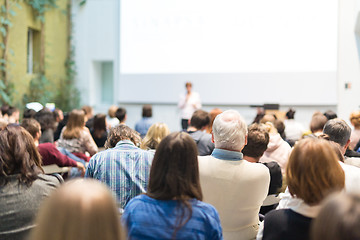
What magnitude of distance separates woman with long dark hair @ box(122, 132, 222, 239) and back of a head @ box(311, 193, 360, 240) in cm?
65

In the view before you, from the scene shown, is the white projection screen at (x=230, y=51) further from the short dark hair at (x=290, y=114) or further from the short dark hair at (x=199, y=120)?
the short dark hair at (x=199, y=120)

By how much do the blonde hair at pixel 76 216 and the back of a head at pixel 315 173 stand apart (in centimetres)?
99

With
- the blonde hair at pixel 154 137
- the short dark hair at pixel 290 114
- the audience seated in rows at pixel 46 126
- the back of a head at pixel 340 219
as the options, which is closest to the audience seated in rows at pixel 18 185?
the back of a head at pixel 340 219

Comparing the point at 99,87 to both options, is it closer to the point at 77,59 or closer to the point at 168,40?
the point at 77,59

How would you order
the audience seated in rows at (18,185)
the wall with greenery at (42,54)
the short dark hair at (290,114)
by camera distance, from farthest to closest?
the wall with greenery at (42,54)
the short dark hair at (290,114)
the audience seated in rows at (18,185)

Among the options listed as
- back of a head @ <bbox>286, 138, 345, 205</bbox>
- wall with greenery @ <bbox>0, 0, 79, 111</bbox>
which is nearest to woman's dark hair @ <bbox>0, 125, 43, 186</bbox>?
back of a head @ <bbox>286, 138, 345, 205</bbox>

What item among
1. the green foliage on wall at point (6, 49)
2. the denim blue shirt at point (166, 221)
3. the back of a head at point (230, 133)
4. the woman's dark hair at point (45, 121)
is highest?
the green foliage on wall at point (6, 49)

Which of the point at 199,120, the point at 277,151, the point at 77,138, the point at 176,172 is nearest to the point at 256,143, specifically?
the point at 277,151

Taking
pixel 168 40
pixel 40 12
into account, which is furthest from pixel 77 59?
pixel 168 40

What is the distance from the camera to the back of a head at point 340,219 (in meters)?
1.05

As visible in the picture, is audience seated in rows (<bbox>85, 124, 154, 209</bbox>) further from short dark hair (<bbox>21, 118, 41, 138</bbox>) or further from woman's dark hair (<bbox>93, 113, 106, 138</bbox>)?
Answer: woman's dark hair (<bbox>93, 113, 106, 138</bbox>)

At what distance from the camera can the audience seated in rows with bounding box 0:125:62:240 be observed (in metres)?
2.15

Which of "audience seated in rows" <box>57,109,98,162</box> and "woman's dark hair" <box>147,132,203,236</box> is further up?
"woman's dark hair" <box>147,132,203,236</box>

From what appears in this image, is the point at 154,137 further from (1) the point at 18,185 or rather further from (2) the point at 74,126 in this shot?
(1) the point at 18,185
